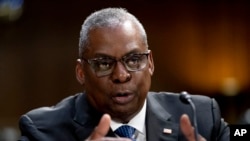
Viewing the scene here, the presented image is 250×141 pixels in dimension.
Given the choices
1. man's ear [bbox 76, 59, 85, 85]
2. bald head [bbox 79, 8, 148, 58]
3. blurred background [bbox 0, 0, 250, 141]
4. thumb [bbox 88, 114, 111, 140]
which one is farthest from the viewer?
blurred background [bbox 0, 0, 250, 141]

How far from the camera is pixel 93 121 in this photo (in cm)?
229

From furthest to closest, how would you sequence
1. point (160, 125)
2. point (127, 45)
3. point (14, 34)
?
point (14, 34), point (160, 125), point (127, 45)

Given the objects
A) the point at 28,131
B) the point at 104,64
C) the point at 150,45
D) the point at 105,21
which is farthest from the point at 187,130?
the point at 150,45

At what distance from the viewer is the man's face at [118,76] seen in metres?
2.12

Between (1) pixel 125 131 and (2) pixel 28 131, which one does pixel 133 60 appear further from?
(2) pixel 28 131

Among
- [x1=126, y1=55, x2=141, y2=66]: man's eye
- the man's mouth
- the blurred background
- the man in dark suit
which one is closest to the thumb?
the man in dark suit

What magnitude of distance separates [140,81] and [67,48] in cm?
247

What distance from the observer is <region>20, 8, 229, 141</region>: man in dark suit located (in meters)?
2.13

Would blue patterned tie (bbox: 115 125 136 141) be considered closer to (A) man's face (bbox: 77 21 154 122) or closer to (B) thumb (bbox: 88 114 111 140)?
(A) man's face (bbox: 77 21 154 122)

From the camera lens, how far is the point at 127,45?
7.05 ft

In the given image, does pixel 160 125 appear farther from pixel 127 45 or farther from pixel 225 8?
pixel 225 8

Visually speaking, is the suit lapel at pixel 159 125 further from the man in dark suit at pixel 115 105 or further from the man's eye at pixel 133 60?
the man's eye at pixel 133 60

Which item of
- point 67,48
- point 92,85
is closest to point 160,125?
point 92,85

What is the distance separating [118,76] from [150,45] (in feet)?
8.11
